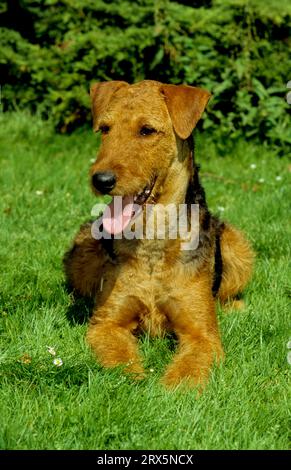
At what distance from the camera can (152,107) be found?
3.86 m

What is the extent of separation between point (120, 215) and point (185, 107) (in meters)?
0.70

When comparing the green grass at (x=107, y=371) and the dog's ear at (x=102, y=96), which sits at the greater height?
the dog's ear at (x=102, y=96)

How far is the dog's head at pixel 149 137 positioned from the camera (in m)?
3.67

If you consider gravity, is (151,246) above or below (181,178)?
below

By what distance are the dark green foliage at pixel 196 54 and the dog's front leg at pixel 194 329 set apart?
13.5 ft

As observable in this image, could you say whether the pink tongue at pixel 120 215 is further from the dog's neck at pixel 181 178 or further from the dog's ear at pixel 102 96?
the dog's ear at pixel 102 96

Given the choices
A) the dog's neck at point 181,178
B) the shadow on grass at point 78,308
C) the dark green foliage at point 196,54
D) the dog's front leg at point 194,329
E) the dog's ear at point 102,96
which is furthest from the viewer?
the dark green foliage at point 196,54

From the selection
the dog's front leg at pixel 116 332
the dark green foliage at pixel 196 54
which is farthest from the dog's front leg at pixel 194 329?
the dark green foliage at pixel 196 54

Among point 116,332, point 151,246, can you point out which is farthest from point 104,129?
point 116,332

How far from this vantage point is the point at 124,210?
379cm

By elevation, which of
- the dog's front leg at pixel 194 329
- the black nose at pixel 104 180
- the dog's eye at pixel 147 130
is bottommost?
the dog's front leg at pixel 194 329

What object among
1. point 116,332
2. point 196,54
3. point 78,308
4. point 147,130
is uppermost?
point 147,130

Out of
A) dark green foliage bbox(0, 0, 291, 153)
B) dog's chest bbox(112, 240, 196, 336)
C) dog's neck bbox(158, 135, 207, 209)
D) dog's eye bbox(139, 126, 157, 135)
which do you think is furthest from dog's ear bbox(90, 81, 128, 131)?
dark green foliage bbox(0, 0, 291, 153)

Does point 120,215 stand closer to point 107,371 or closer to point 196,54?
point 107,371
